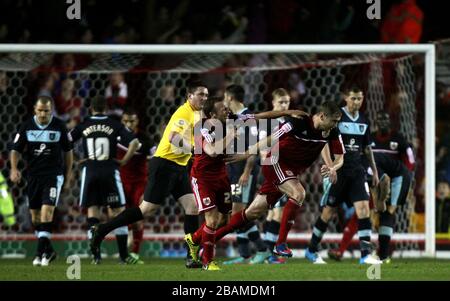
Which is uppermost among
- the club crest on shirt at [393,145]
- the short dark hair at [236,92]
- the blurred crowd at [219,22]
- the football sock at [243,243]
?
the blurred crowd at [219,22]

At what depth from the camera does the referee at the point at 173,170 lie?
11.4m

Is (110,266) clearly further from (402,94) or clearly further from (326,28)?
(326,28)

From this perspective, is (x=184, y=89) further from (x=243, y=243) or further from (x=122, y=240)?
(x=122, y=240)

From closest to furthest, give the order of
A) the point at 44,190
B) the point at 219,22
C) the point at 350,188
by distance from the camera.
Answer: the point at 44,190, the point at 350,188, the point at 219,22

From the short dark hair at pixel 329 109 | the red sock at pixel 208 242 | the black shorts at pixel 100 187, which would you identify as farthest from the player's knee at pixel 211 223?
the black shorts at pixel 100 187

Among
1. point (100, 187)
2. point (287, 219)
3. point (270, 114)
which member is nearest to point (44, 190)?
point (100, 187)

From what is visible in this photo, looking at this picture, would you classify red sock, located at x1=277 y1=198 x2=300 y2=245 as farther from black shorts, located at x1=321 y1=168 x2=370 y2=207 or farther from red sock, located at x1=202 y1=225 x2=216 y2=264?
red sock, located at x1=202 y1=225 x2=216 y2=264

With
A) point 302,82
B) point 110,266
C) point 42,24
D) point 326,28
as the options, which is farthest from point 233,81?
point 110,266

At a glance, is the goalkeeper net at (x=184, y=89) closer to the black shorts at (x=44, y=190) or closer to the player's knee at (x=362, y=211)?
the player's knee at (x=362, y=211)

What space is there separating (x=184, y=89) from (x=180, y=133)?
4591 mm

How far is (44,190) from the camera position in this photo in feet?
40.9

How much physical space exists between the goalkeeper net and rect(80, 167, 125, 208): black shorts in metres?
2.03

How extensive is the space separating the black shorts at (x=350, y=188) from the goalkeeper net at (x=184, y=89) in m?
2.14

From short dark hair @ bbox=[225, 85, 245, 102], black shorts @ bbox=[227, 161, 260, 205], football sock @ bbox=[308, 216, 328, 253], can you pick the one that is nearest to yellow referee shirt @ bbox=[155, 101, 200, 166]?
short dark hair @ bbox=[225, 85, 245, 102]
